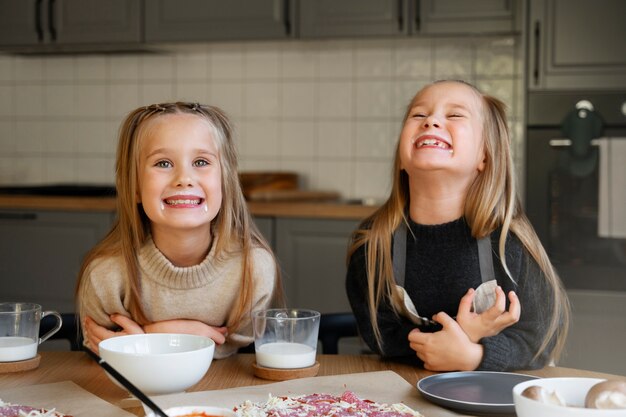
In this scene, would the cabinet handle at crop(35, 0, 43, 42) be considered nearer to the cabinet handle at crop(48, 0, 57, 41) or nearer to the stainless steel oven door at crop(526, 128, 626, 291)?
the cabinet handle at crop(48, 0, 57, 41)

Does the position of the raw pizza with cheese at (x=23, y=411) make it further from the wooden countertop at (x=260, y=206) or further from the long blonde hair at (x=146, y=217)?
the wooden countertop at (x=260, y=206)

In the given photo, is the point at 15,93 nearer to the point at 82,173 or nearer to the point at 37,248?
the point at 82,173

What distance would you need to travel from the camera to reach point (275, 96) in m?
3.53

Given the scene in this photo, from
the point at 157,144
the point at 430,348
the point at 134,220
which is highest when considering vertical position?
the point at 157,144

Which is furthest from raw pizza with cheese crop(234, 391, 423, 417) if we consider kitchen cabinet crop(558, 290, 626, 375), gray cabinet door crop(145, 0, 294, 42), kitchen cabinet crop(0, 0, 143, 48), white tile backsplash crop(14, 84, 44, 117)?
white tile backsplash crop(14, 84, 44, 117)

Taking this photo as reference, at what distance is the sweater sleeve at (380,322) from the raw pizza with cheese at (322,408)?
0.29 m

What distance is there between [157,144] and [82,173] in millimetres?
2552

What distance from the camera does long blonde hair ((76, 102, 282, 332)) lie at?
1.38 meters

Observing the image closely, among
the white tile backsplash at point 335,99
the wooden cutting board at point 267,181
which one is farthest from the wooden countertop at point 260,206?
the white tile backsplash at point 335,99

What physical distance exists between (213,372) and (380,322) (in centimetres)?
33

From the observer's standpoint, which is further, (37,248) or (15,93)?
(15,93)

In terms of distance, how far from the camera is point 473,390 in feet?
3.28

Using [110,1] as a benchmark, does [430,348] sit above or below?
below

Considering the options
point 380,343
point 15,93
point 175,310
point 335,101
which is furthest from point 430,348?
point 15,93
